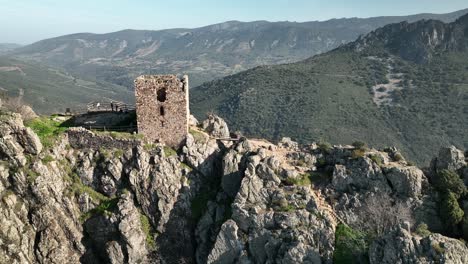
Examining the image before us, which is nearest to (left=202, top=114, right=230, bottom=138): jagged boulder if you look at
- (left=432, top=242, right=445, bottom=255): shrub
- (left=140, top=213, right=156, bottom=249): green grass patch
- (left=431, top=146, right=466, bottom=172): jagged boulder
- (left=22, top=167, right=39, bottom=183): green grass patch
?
(left=140, top=213, right=156, bottom=249): green grass patch

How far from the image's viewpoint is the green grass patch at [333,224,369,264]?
34.0 metres

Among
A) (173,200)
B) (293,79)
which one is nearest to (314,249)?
(173,200)

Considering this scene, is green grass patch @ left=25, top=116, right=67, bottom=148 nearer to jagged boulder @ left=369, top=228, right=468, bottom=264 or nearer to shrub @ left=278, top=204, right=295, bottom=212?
shrub @ left=278, top=204, right=295, bottom=212

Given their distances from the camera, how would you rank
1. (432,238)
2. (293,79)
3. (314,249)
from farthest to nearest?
1. (293,79)
2. (314,249)
3. (432,238)

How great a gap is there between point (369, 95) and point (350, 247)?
121m

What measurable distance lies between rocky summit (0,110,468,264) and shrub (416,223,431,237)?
0.44ft

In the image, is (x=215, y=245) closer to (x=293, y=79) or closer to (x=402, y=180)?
(x=402, y=180)

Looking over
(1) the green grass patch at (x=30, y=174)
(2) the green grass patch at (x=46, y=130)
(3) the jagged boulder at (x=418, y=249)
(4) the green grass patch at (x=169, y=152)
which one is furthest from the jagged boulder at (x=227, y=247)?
(2) the green grass patch at (x=46, y=130)

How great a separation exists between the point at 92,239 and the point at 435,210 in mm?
27050

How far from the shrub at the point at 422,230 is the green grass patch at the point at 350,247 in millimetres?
3703

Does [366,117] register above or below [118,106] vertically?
below

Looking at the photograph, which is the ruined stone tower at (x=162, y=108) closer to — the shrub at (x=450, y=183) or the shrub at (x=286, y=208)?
the shrub at (x=286, y=208)

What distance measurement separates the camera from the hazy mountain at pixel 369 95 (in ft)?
391

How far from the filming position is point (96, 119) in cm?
4722
